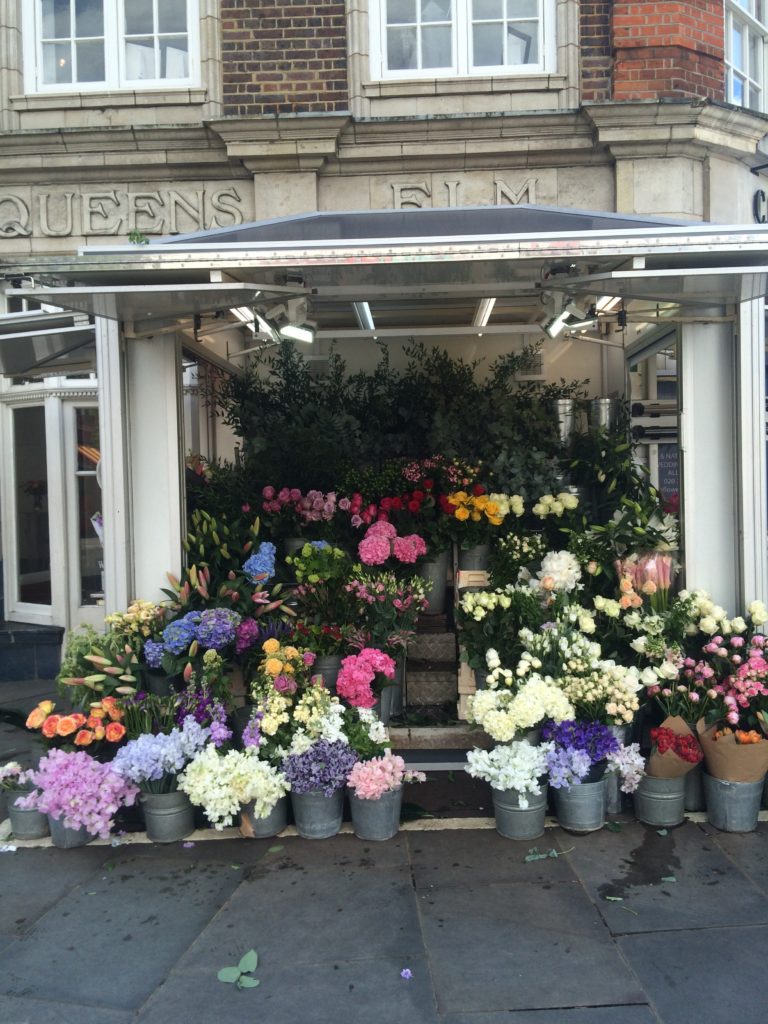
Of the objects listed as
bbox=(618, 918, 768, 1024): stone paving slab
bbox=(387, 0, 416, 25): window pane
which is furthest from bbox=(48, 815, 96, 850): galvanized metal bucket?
bbox=(387, 0, 416, 25): window pane

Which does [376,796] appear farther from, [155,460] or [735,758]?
[155,460]

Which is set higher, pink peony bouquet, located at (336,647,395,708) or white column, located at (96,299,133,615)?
white column, located at (96,299,133,615)

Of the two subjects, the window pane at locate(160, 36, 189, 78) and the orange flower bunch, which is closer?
the orange flower bunch

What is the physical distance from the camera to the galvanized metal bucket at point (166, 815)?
14.6ft

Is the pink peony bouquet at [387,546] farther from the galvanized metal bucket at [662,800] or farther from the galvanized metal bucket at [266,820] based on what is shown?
the galvanized metal bucket at [662,800]

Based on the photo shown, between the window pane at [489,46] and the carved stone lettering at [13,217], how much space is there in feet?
14.1

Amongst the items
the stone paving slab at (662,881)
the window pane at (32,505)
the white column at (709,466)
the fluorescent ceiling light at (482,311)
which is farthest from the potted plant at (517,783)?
the window pane at (32,505)

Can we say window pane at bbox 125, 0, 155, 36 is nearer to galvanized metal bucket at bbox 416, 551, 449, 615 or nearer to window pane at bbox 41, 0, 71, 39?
window pane at bbox 41, 0, 71, 39

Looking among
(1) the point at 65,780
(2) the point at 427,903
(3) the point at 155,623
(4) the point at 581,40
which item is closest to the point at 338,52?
(4) the point at 581,40

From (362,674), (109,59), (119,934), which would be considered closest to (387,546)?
(362,674)

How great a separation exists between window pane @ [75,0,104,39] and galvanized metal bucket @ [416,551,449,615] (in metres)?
5.96

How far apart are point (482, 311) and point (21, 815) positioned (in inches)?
172

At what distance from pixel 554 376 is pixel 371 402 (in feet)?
7.06

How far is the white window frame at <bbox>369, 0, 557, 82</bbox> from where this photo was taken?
7832mm
